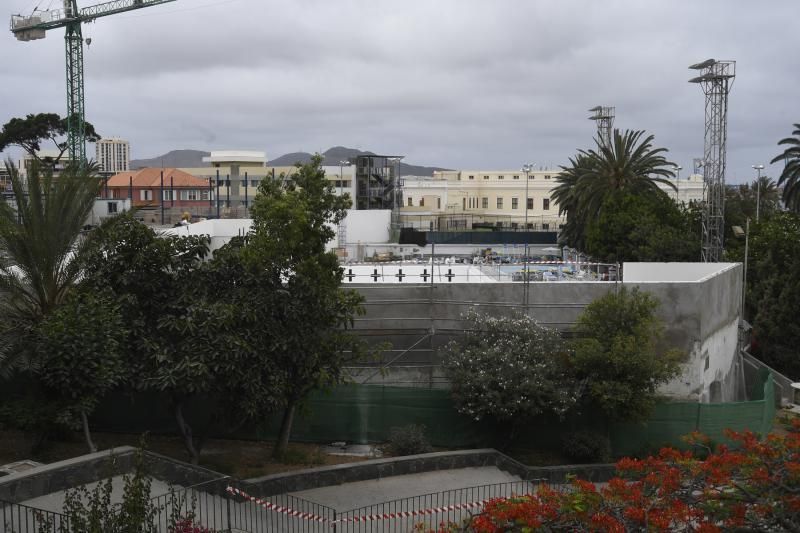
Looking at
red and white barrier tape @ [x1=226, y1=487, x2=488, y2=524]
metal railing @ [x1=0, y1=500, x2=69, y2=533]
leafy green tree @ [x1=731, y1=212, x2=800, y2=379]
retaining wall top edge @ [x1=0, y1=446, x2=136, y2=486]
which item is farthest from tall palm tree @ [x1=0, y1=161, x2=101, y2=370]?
leafy green tree @ [x1=731, y1=212, x2=800, y2=379]

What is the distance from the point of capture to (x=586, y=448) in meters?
20.0

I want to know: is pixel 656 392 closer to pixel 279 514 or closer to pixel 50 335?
pixel 279 514

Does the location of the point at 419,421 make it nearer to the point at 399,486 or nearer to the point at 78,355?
the point at 399,486

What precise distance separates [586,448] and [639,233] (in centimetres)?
2520

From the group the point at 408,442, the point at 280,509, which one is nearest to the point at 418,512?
the point at 280,509

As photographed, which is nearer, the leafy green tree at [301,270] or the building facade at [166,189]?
the leafy green tree at [301,270]

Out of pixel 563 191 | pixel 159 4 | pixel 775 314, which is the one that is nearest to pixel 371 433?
pixel 775 314

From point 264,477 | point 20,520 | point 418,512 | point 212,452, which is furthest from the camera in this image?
point 212,452

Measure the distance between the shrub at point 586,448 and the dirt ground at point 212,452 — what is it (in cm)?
483

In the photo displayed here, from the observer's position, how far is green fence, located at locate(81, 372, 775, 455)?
19359mm

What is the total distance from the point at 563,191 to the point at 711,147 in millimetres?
13419

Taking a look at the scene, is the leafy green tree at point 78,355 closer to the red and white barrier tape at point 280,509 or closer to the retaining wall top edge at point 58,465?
the retaining wall top edge at point 58,465

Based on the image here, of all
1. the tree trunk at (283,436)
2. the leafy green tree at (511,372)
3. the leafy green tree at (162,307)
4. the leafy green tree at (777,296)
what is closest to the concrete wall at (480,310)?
the leafy green tree at (511,372)

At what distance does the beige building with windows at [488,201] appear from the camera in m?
86.1
